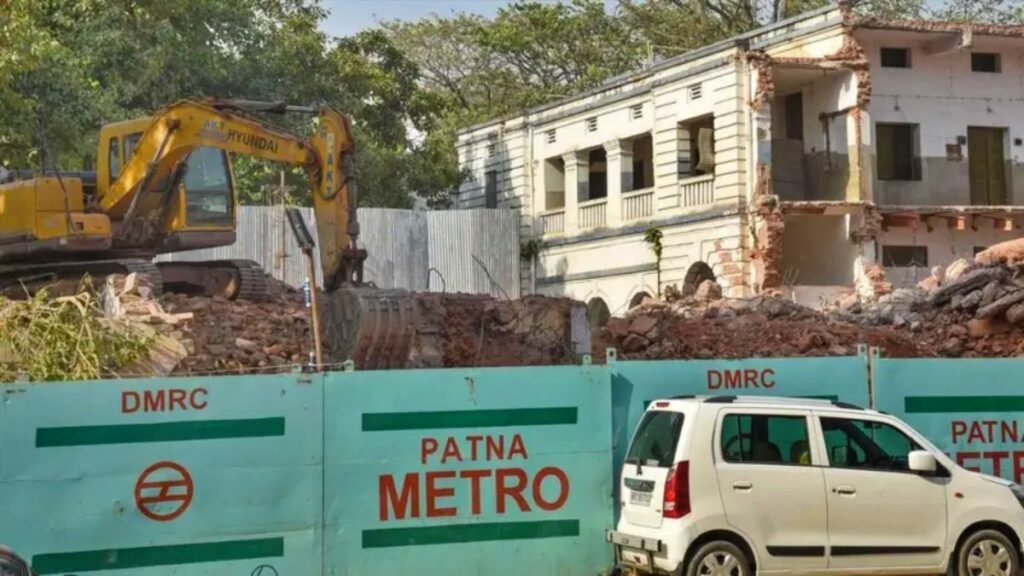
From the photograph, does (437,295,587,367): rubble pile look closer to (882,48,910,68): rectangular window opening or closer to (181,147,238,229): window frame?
(181,147,238,229): window frame

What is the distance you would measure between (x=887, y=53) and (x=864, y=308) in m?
9.70

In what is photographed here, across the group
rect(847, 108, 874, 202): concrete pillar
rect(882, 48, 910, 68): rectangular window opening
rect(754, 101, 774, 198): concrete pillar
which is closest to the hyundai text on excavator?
rect(754, 101, 774, 198): concrete pillar

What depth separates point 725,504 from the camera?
10680mm

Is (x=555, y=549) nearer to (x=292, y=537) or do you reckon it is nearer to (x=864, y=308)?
(x=292, y=537)

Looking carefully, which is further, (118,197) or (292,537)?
(118,197)

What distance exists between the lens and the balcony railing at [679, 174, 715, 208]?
113ft

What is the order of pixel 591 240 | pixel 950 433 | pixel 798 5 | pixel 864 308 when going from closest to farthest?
pixel 950 433, pixel 864 308, pixel 591 240, pixel 798 5

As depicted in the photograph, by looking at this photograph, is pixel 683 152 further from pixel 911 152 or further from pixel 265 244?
pixel 265 244

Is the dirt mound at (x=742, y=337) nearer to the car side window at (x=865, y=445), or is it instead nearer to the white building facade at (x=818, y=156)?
the white building facade at (x=818, y=156)

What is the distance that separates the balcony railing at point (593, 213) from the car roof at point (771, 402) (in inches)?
1097

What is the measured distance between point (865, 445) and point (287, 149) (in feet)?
37.5

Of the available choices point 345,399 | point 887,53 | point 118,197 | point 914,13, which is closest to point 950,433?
point 345,399

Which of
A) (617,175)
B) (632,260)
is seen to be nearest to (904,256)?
(632,260)

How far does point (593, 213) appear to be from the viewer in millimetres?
39844
